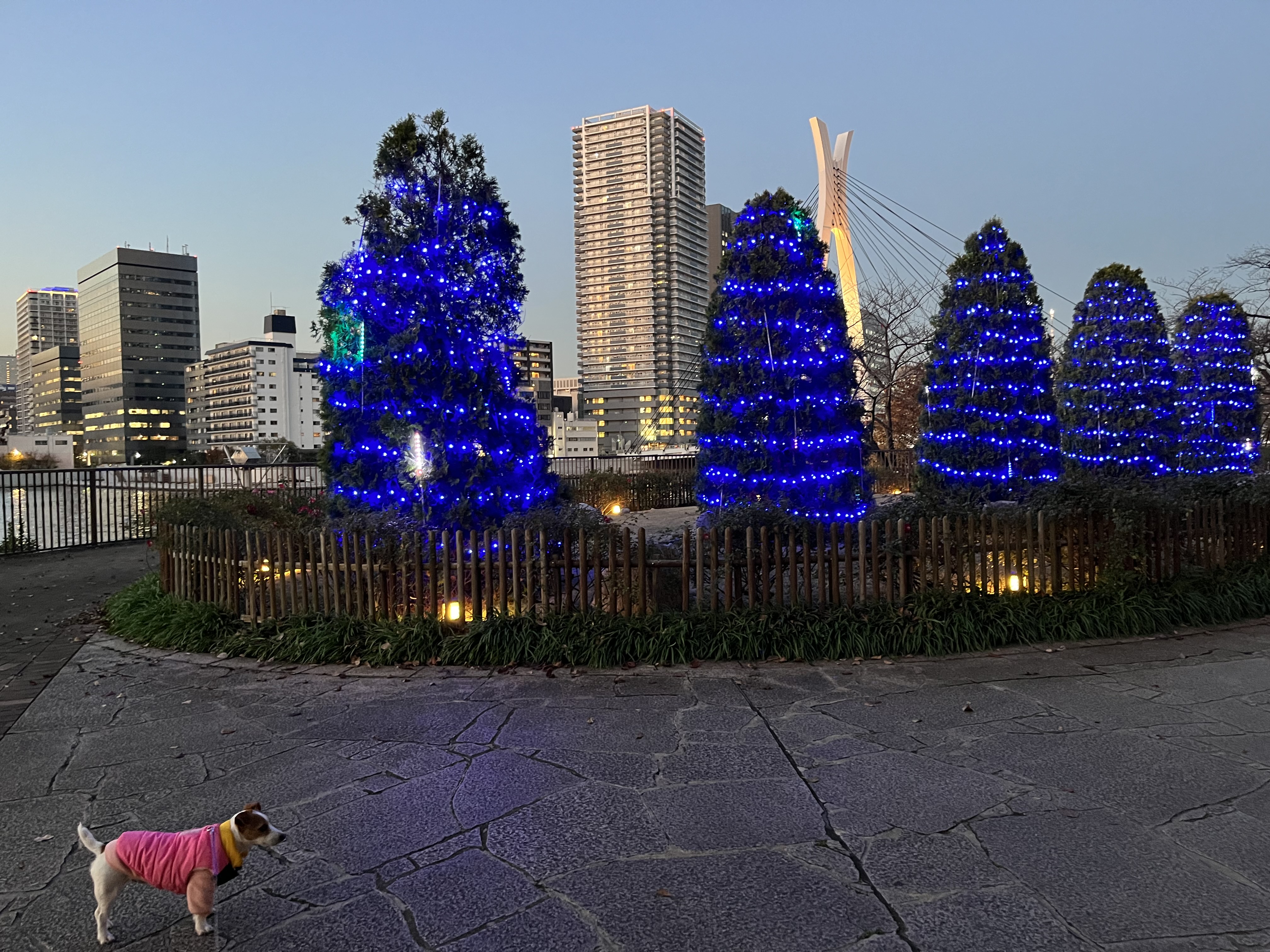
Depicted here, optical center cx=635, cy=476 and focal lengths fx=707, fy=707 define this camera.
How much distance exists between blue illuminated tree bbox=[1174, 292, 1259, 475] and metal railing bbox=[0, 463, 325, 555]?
19161 millimetres

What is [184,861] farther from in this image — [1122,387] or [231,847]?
[1122,387]

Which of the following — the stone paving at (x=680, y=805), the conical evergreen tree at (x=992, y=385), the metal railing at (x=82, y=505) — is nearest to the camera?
the stone paving at (x=680, y=805)

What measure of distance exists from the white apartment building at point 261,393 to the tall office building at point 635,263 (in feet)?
204

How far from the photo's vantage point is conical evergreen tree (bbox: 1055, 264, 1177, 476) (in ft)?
45.9

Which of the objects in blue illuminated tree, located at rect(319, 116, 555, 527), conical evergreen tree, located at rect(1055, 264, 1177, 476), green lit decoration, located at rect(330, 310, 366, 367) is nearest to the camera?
blue illuminated tree, located at rect(319, 116, 555, 527)

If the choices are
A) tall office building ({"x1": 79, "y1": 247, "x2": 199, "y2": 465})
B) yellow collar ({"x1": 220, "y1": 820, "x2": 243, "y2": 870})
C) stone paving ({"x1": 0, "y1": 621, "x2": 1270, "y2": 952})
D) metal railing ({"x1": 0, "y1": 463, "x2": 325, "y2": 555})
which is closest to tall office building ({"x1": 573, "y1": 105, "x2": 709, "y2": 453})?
tall office building ({"x1": 79, "y1": 247, "x2": 199, "y2": 465})

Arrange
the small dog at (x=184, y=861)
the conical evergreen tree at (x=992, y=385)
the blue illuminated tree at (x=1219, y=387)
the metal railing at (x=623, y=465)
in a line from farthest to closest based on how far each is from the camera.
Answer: the metal railing at (x=623, y=465) < the blue illuminated tree at (x=1219, y=387) < the conical evergreen tree at (x=992, y=385) < the small dog at (x=184, y=861)

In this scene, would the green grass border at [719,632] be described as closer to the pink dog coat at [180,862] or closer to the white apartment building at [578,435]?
the pink dog coat at [180,862]

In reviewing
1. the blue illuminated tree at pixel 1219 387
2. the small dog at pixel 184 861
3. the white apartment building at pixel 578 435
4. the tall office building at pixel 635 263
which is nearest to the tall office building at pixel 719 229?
the small dog at pixel 184 861

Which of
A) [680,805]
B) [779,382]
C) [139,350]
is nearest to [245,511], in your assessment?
[779,382]

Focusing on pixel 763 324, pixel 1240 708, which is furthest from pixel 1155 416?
pixel 1240 708

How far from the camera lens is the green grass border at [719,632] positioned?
6281 mm

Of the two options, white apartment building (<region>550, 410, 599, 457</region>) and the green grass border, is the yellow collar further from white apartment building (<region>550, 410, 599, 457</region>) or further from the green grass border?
white apartment building (<region>550, 410, 599, 457</region>)

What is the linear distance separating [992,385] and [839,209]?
1762 centimetres
